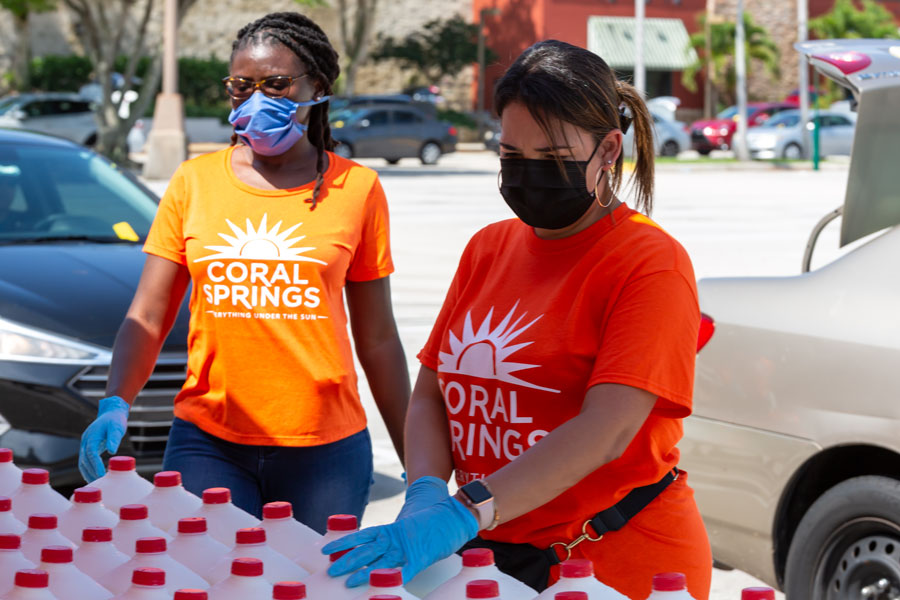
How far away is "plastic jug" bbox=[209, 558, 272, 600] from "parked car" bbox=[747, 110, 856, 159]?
40.8 m

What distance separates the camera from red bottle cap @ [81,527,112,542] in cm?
224

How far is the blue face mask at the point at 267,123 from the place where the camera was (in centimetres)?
356

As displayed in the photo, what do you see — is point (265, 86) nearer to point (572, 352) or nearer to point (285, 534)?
point (572, 352)

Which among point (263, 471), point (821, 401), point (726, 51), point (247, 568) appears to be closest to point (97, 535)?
point (247, 568)

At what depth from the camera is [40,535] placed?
2.28 meters

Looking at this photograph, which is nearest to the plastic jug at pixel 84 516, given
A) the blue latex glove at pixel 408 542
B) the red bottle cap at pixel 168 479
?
the red bottle cap at pixel 168 479

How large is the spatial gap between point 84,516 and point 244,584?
1.97ft

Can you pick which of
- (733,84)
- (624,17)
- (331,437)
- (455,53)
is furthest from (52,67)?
(331,437)

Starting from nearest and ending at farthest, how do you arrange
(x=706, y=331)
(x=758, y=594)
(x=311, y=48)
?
(x=758, y=594), (x=311, y=48), (x=706, y=331)

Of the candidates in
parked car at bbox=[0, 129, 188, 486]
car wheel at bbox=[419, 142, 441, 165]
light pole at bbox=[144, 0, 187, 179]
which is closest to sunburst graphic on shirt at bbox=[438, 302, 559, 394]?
parked car at bbox=[0, 129, 188, 486]

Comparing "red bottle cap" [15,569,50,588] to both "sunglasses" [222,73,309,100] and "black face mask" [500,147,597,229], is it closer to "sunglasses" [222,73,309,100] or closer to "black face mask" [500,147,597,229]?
"black face mask" [500,147,597,229]

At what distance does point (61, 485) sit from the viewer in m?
5.27

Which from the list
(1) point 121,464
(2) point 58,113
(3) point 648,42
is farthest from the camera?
(3) point 648,42

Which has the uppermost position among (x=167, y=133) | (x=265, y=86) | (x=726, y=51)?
(x=265, y=86)
